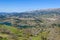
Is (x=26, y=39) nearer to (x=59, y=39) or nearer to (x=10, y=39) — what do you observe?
(x=10, y=39)

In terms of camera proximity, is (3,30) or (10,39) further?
(3,30)

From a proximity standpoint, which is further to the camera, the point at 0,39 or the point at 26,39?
the point at 26,39

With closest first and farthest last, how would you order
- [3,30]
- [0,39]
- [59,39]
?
[0,39], [59,39], [3,30]

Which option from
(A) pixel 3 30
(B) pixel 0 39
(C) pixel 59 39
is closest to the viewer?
(B) pixel 0 39

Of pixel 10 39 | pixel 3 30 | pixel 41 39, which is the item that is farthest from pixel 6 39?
pixel 3 30

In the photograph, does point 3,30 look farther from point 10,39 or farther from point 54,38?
point 54,38

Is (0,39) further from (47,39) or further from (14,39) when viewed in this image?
(47,39)

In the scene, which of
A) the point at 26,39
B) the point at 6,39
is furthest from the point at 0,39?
the point at 26,39

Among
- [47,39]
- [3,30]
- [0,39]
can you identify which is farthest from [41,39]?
[3,30]
